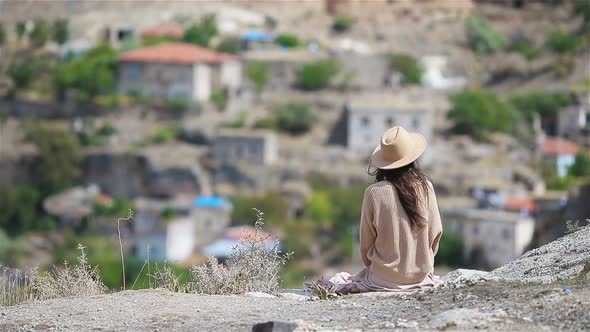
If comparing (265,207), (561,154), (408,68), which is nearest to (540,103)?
(561,154)

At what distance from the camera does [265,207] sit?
4762 cm

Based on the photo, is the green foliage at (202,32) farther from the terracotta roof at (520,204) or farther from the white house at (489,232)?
the terracotta roof at (520,204)

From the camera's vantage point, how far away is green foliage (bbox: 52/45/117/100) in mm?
54375

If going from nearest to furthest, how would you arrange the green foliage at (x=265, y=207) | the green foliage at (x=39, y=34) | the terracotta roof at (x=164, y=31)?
the green foliage at (x=265, y=207)
the terracotta roof at (x=164, y=31)
the green foliage at (x=39, y=34)

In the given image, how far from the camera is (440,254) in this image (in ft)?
142

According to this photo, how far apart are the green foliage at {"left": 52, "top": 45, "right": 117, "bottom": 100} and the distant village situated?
41cm

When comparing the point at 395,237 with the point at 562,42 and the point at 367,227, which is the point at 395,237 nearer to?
the point at 367,227

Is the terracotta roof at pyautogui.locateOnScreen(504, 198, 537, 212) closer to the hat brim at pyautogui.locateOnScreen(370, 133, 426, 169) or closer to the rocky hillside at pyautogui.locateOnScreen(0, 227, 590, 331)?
the rocky hillside at pyautogui.locateOnScreen(0, 227, 590, 331)

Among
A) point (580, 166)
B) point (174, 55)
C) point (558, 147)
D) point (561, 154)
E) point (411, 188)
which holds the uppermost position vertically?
point (411, 188)

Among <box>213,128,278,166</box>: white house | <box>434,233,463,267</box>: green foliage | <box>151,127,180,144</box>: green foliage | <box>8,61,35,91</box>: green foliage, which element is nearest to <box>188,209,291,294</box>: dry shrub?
<box>434,233,463,267</box>: green foliage

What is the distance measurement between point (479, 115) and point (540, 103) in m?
4.11

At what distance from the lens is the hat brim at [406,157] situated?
10.5 meters

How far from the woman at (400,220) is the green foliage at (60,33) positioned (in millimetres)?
50862

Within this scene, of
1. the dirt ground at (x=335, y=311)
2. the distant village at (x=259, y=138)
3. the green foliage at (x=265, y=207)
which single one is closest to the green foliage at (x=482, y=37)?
the distant village at (x=259, y=138)
